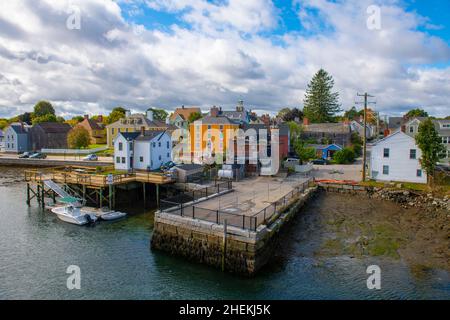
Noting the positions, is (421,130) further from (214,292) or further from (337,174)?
(214,292)

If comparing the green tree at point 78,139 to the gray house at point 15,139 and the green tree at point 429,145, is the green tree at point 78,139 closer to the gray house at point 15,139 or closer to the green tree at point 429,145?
the gray house at point 15,139

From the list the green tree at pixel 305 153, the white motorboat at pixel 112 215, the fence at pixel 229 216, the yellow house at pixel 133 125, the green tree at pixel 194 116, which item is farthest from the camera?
the green tree at pixel 194 116

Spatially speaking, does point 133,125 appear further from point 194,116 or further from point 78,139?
point 194,116

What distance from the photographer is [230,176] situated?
39.6 metres

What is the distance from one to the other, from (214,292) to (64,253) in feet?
36.7

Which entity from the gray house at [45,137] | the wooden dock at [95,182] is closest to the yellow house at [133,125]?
the gray house at [45,137]

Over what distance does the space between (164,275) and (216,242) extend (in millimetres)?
3409

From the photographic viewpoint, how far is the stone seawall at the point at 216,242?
1845 cm

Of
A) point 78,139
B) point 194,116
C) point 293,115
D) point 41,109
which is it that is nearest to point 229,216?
point 78,139

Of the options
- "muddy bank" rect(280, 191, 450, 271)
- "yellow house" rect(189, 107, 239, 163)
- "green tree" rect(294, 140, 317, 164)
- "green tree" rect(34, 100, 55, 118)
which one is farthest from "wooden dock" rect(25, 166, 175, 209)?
"green tree" rect(34, 100, 55, 118)

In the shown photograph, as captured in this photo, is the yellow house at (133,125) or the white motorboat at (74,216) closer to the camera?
the white motorboat at (74,216)

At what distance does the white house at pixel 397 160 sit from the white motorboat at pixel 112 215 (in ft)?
96.1

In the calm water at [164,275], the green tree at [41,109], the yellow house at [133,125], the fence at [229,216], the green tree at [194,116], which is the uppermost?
the green tree at [41,109]
